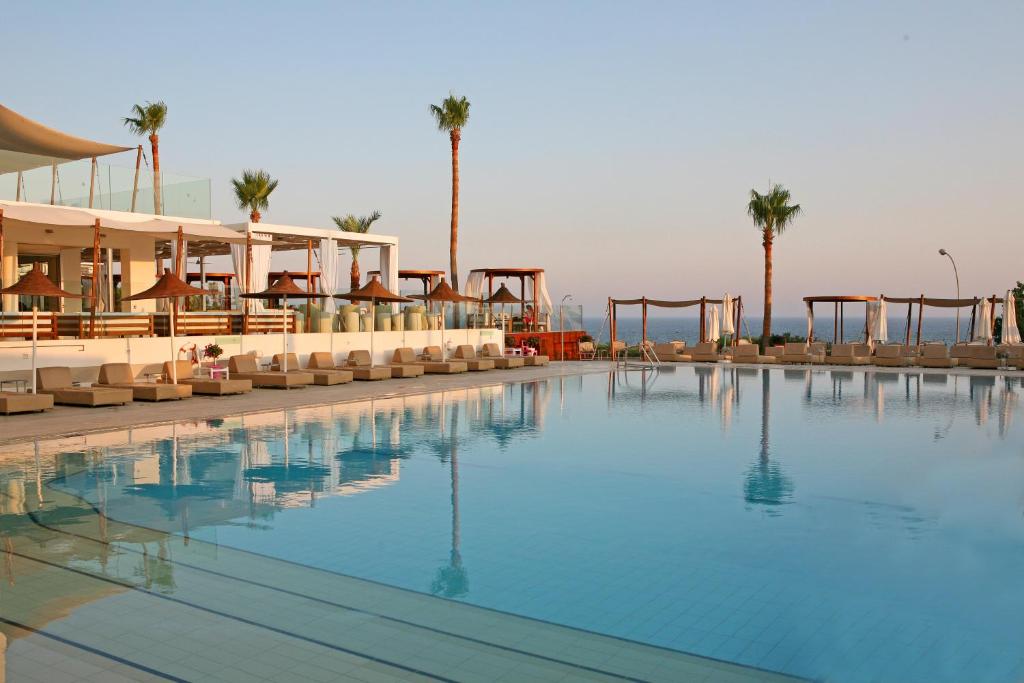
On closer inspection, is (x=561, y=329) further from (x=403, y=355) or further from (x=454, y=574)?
(x=454, y=574)

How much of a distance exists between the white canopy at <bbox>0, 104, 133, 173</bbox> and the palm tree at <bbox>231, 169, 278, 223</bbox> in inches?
811

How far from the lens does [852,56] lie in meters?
25.9

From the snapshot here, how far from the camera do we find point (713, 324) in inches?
1177

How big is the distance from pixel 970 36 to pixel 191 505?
24568 mm

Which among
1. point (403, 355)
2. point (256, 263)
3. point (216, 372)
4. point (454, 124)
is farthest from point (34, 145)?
point (454, 124)

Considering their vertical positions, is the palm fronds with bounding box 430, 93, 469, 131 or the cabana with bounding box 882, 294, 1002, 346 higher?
the palm fronds with bounding box 430, 93, 469, 131

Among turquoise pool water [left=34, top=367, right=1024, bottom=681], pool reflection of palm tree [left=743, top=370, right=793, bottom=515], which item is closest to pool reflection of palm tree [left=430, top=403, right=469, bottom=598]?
turquoise pool water [left=34, top=367, right=1024, bottom=681]

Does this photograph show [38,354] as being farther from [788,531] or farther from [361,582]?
[788,531]

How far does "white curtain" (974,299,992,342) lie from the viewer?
27.5m

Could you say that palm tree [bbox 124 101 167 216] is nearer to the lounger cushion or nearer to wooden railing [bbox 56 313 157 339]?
wooden railing [bbox 56 313 157 339]

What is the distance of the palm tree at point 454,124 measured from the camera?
118 feet

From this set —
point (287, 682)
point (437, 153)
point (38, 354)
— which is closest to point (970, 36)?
point (437, 153)

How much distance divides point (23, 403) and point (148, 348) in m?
4.49

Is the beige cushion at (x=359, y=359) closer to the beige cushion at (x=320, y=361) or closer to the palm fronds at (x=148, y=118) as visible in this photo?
the beige cushion at (x=320, y=361)
